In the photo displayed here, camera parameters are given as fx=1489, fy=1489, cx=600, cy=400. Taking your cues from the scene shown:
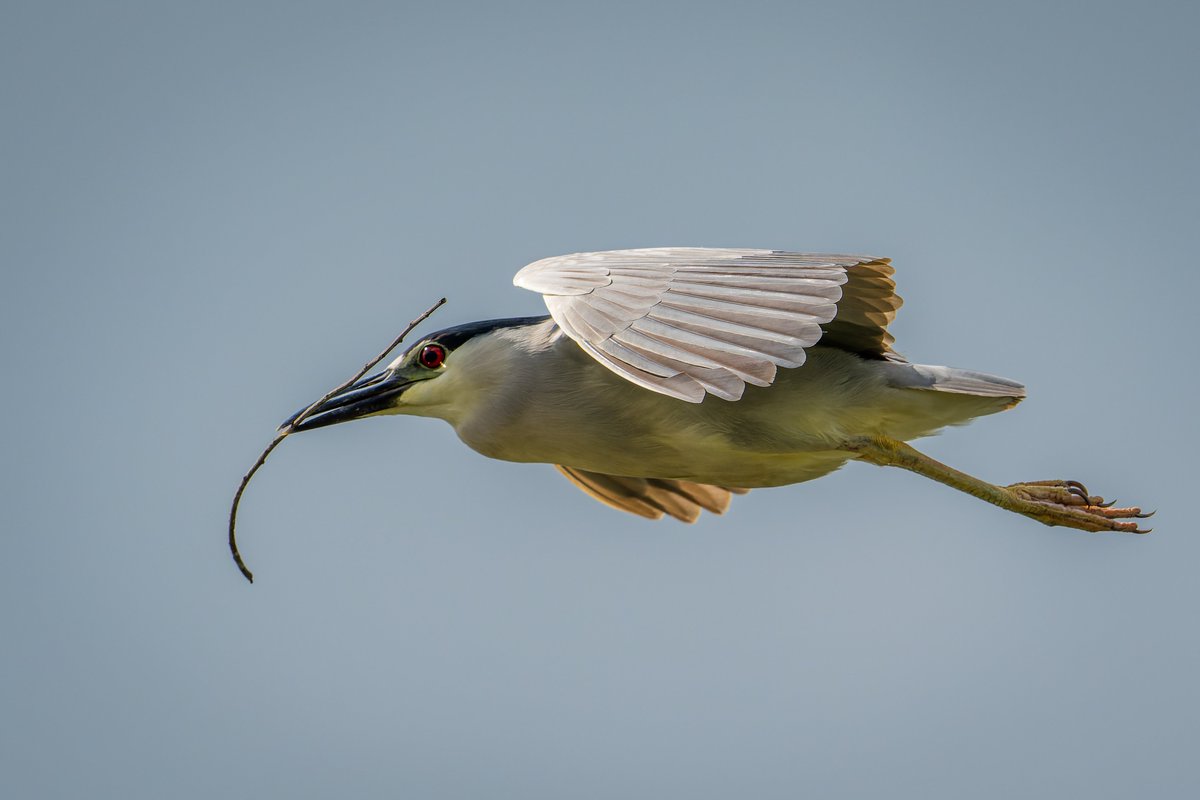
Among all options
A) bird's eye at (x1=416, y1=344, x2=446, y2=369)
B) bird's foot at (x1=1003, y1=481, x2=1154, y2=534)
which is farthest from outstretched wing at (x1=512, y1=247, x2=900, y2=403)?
bird's foot at (x1=1003, y1=481, x2=1154, y2=534)

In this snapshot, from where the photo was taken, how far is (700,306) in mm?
4926

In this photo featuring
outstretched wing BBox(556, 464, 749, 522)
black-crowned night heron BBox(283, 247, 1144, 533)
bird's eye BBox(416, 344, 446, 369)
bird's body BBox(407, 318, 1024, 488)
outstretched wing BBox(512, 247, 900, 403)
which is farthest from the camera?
outstretched wing BBox(556, 464, 749, 522)

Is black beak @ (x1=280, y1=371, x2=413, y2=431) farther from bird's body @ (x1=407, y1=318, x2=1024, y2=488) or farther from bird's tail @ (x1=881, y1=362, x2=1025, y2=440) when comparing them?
bird's tail @ (x1=881, y1=362, x2=1025, y2=440)

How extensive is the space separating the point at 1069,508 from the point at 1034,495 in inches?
6.1

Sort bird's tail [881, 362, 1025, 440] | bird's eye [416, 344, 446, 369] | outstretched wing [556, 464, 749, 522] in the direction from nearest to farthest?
bird's tail [881, 362, 1025, 440], bird's eye [416, 344, 446, 369], outstretched wing [556, 464, 749, 522]

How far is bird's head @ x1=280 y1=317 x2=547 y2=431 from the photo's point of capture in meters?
6.05

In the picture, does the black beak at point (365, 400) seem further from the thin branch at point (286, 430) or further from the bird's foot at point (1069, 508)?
the bird's foot at point (1069, 508)

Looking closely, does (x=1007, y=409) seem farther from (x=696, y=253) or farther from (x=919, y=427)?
(x=696, y=253)

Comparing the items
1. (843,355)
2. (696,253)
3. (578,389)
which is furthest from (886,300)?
(578,389)

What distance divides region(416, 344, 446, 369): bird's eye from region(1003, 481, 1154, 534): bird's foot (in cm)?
244

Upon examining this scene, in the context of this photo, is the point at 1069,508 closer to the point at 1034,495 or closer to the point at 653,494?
the point at 1034,495

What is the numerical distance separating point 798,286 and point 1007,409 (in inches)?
58.4

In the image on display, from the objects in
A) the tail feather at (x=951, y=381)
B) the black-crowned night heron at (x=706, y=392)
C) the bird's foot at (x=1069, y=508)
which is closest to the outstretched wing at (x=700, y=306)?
the black-crowned night heron at (x=706, y=392)

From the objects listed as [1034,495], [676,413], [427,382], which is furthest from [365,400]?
[1034,495]
